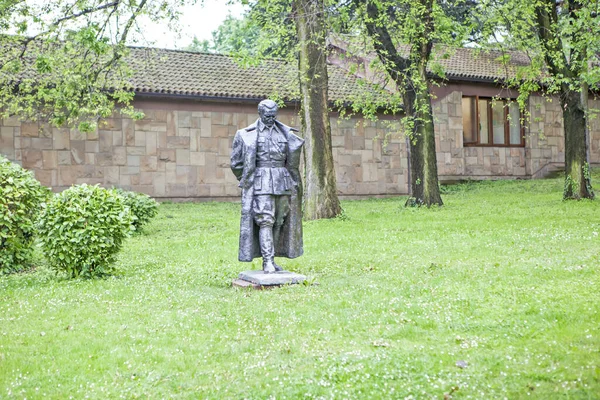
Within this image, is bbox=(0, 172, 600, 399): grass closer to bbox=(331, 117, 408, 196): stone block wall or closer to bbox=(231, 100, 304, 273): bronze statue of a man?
bbox=(231, 100, 304, 273): bronze statue of a man

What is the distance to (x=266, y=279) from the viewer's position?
357 inches

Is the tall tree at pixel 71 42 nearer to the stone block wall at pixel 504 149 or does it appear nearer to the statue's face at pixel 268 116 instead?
the statue's face at pixel 268 116

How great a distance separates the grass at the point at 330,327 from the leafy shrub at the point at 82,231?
366 mm

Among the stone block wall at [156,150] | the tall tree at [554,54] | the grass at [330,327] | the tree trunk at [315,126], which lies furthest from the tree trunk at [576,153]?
the stone block wall at [156,150]

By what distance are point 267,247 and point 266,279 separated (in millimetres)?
571

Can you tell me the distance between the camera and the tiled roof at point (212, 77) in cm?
2439

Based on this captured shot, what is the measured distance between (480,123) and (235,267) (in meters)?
20.6

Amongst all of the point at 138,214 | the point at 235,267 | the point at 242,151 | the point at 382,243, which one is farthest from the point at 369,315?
the point at 138,214

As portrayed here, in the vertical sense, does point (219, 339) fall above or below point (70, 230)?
below

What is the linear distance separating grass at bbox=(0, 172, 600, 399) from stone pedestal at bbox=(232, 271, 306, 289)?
0.21m

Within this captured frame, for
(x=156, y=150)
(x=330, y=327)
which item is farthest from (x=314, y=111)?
(x=330, y=327)

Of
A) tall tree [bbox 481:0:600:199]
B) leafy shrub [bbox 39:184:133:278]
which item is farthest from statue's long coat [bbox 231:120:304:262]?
tall tree [bbox 481:0:600:199]

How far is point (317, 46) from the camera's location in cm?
1841

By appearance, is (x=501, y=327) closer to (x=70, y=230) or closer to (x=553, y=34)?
(x=70, y=230)
